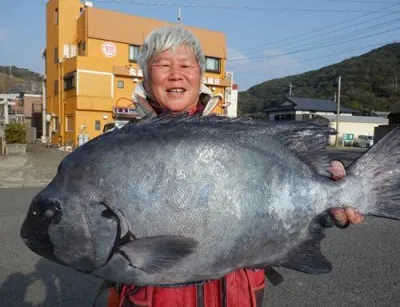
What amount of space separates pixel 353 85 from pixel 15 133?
3033 inches

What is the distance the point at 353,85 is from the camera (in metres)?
82.2

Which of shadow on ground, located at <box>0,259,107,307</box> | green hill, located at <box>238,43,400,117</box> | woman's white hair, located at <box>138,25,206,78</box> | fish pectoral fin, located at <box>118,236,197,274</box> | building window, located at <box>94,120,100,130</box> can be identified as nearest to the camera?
fish pectoral fin, located at <box>118,236,197,274</box>

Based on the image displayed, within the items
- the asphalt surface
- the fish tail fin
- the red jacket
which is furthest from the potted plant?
the fish tail fin

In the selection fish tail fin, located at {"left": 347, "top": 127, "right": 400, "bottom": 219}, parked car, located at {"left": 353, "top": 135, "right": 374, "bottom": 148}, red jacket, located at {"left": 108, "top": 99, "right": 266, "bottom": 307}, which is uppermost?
fish tail fin, located at {"left": 347, "top": 127, "right": 400, "bottom": 219}

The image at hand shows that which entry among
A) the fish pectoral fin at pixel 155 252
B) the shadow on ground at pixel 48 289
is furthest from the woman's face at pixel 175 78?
the shadow on ground at pixel 48 289

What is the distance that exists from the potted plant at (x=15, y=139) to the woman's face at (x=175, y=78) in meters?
18.3

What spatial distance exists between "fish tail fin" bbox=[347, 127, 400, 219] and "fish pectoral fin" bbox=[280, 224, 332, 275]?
220mm

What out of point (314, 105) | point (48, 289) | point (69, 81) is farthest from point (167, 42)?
point (314, 105)

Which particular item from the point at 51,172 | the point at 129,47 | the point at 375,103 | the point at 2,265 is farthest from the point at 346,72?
the point at 2,265

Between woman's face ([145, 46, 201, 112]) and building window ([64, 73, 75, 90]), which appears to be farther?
building window ([64, 73, 75, 90])

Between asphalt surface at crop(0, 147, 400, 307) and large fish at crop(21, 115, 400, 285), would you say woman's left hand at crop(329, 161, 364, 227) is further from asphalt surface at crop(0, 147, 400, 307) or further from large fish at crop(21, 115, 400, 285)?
asphalt surface at crop(0, 147, 400, 307)

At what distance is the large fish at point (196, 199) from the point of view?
1460 millimetres

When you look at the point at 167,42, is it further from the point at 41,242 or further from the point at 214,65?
the point at 214,65

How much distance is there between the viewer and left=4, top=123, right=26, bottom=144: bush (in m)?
18.2
